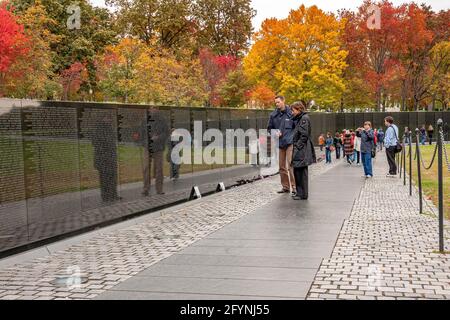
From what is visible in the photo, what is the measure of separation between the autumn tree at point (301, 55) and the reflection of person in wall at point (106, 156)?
39.9 meters

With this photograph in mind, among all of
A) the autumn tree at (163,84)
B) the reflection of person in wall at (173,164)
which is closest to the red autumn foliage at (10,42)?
the autumn tree at (163,84)

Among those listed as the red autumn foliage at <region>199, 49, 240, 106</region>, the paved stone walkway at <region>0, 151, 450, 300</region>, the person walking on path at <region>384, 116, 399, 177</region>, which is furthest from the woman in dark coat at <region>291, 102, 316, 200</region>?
the red autumn foliage at <region>199, 49, 240, 106</region>

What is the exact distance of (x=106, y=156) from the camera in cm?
1002

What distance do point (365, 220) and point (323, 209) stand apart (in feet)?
4.41

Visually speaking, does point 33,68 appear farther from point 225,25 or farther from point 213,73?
point 225,25

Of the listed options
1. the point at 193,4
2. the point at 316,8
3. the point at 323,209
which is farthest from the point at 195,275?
the point at 193,4

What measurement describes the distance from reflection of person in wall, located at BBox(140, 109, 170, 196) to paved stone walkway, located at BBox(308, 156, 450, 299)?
3.92 m

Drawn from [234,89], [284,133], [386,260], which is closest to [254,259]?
[386,260]

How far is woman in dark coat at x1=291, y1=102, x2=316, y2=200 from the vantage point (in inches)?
493

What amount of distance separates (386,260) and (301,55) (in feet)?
143

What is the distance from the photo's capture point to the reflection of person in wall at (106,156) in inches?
383

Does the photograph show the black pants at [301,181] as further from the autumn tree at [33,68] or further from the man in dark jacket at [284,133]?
the autumn tree at [33,68]

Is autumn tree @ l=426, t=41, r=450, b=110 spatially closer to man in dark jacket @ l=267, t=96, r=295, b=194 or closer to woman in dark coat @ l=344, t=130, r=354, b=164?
woman in dark coat @ l=344, t=130, r=354, b=164

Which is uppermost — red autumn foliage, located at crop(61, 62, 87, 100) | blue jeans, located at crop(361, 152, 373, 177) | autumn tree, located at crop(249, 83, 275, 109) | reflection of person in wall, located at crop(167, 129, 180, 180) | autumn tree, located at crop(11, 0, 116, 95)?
autumn tree, located at crop(11, 0, 116, 95)
